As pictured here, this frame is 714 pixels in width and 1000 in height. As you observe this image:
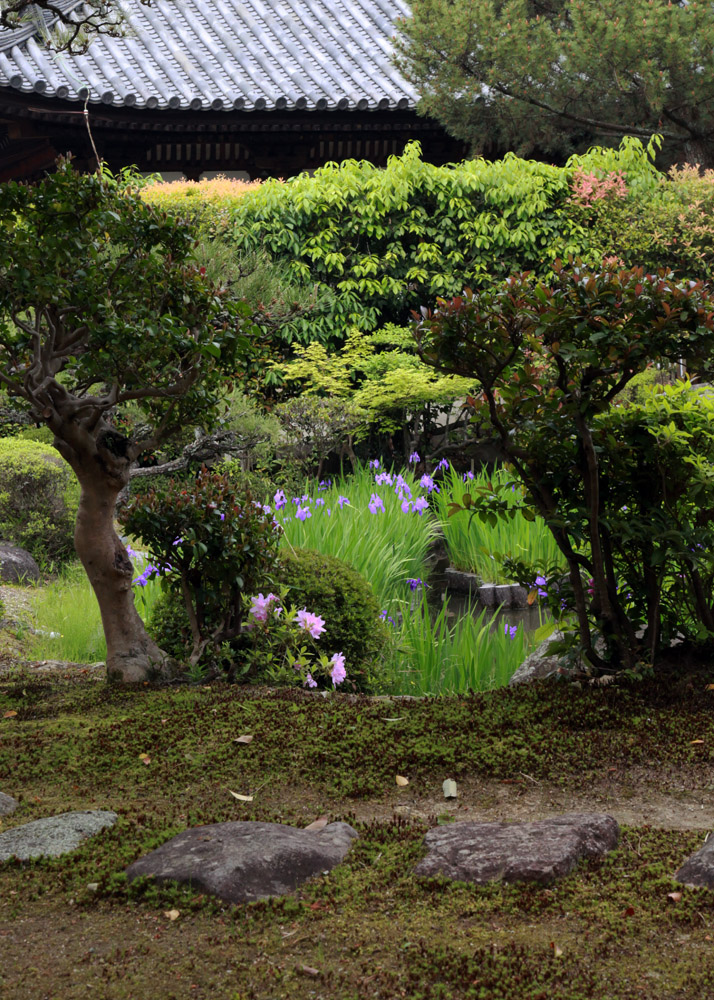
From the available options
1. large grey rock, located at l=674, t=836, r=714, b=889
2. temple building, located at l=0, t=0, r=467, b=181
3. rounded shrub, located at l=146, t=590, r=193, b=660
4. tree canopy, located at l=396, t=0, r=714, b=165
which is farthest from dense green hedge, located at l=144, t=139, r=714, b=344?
large grey rock, located at l=674, t=836, r=714, b=889

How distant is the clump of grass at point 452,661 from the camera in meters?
4.90

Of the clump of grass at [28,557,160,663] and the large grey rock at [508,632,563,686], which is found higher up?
the large grey rock at [508,632,563,686]

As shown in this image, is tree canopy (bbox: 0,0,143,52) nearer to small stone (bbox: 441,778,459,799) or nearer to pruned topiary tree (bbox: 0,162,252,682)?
pruned topiary tree (bbox: 0,162,252,682)

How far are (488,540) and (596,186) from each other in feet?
18.8

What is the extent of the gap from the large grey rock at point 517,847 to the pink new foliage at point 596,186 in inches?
390

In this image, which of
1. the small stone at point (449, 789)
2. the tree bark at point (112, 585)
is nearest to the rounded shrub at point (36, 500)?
the tree bark at point (112, 585)

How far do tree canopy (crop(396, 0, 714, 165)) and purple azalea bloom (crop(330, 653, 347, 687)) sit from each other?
325 inches

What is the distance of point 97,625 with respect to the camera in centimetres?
628

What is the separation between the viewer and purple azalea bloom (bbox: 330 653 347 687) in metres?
4.63

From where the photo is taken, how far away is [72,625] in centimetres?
625

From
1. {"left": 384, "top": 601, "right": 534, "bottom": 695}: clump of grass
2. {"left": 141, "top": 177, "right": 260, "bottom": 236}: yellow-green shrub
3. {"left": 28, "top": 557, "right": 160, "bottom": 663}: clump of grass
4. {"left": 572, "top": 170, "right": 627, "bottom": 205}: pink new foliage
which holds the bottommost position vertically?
{"left": 28, "top": 557, "right": 160, "bottom": 663}: clump of grass

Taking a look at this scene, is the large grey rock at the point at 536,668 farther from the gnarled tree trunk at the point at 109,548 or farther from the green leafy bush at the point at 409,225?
the green leafy bush at the point at 409,225

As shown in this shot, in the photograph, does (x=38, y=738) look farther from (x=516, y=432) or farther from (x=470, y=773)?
(x=516, y=432)

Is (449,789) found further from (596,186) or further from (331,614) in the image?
(596,186)
